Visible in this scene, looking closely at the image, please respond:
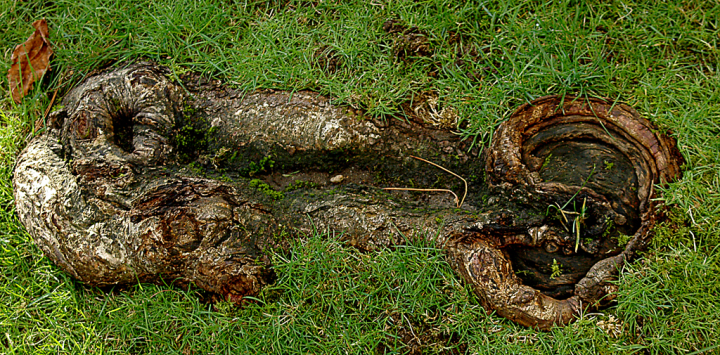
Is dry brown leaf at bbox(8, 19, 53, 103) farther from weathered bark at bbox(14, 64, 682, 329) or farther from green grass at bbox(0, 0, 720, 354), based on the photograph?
weathered bark at bbox(14, 64, 682, 329)

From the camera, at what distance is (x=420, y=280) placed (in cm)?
256

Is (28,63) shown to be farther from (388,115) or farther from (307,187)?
(388,115)

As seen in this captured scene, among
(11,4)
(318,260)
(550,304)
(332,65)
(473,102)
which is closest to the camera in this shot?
(550,304)

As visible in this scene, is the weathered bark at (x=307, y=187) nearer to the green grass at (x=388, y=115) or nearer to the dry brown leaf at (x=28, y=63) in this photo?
the green grass at (x=388, y=115)

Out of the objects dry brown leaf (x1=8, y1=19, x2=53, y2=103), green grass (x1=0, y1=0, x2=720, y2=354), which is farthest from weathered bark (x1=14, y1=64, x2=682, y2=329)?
dry brown leaf (x1=8, y1=19, x2=53, y2=103)

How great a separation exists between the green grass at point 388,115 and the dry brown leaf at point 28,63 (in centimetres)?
6

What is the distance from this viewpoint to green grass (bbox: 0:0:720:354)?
245 cm

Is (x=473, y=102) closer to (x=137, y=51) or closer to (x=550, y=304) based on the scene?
(x=550, y=304)

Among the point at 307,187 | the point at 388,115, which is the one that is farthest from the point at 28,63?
the point at 388,115

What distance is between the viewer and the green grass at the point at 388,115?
96.5 inches

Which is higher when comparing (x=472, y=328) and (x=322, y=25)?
(x=322, y=25)

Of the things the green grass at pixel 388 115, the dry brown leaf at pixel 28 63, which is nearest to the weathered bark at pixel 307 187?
the green grass at pixel 388 115

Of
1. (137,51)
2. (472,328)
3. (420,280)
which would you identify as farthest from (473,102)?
(137,51)

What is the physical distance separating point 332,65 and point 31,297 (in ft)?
7.79
